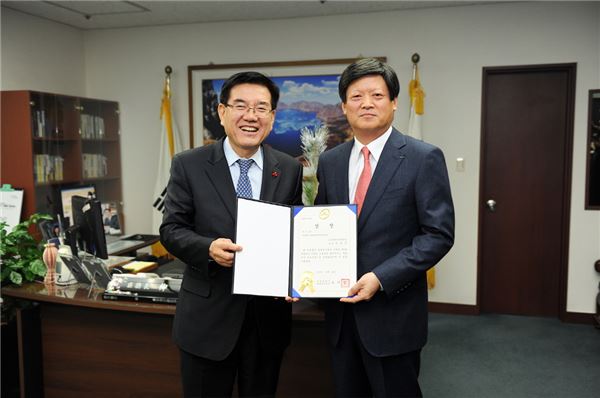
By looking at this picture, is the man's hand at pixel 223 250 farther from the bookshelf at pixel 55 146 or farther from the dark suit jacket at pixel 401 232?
the bookshelf at pixel 55 146

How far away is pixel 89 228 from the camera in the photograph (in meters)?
2.21

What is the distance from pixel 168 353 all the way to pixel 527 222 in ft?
10.7

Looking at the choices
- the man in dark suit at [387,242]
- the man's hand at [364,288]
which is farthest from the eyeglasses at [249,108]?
the man's hand at [364,288]

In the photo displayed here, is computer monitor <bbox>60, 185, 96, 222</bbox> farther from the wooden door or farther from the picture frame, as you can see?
the wooden door

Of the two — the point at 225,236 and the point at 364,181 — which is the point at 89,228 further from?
the point at 364,181

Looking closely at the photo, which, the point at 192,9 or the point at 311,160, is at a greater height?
the point at 192,9

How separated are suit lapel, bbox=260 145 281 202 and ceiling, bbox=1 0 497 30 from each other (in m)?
2.68

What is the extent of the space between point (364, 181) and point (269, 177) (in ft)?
1.03

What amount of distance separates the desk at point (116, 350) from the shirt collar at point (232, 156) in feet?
2.17

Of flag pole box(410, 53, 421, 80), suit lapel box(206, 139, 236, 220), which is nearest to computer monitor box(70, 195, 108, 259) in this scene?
suit lapel box(206, 139, 236, 220)

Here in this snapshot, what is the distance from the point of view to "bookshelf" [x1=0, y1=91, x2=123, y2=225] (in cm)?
387

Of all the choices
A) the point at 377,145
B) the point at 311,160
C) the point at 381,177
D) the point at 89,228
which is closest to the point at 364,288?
the point at 381,177

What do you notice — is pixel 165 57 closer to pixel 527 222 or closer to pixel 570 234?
pixel 527 222

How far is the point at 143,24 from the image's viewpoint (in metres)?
4.70
